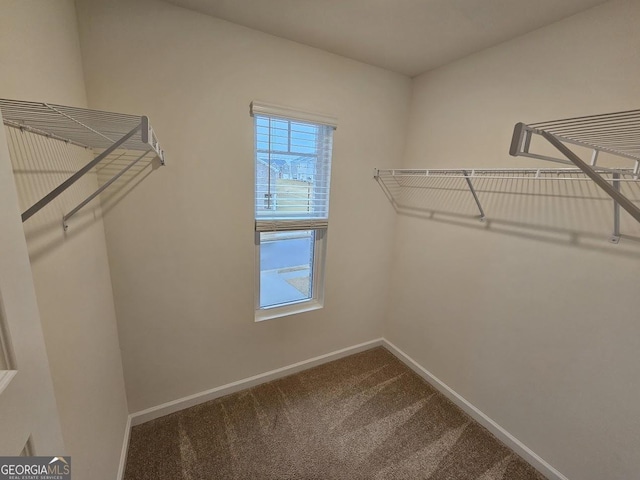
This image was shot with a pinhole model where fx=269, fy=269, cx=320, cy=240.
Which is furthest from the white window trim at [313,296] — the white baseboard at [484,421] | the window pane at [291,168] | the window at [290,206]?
the white baseboard at [484,421]

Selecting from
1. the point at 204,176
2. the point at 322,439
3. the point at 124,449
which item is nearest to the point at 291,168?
the point at 204,176

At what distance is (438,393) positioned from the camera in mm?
2148

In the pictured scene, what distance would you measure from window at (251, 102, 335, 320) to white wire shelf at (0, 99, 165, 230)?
2.61 ft

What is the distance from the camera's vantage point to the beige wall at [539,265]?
1.27 m

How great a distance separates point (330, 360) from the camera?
2.47 m

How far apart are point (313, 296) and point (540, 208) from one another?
167 cm

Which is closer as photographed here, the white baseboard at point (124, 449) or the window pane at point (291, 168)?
the white baseboard at point (124, 449)

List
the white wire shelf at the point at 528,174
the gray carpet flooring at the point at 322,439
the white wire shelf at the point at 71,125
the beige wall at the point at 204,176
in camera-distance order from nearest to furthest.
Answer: the white wire shelf at the point at 71,125 < the white wire shelf at the point at 528,174 < the beige wall at the point at 204,176 < the gray carpet flooring at the point at 322,439

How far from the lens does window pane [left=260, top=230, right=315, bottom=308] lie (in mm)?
2068

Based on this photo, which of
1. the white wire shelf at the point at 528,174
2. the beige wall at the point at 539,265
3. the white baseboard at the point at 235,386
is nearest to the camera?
the white wire shelf at the point at 528,174

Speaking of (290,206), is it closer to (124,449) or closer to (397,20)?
(397,20)

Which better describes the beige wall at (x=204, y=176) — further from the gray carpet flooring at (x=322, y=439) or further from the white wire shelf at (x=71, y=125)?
the white wire shelf at (x=71, y=125)

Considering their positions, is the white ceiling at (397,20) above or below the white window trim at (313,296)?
above

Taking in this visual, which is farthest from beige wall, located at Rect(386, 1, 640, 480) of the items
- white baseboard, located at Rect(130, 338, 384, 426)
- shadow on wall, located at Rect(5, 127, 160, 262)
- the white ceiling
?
shadow on wall, located at Rect(5, 127, 160, 262)
